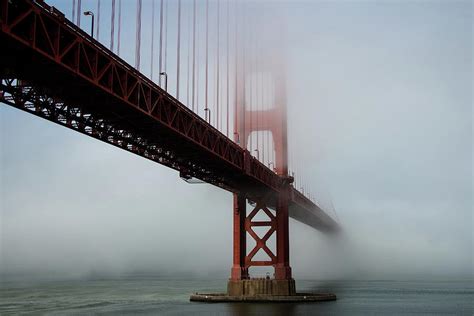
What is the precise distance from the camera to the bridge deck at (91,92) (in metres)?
18.7

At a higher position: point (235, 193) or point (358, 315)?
point (235, 193)

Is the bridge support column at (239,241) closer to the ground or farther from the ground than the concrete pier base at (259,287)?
farther from the ground

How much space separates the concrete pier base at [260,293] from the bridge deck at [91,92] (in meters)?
11.6

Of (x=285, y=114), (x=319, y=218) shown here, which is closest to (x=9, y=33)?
(x=285, y=114)

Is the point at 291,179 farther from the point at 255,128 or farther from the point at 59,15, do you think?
the point at 59,15

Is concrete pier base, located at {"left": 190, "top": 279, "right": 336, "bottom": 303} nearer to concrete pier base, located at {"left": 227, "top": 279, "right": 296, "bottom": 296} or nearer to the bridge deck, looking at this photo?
concrete pier base, located at {"left": 227, "top": 279, "right": 296, "bottom": 296}

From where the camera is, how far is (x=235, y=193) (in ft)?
157

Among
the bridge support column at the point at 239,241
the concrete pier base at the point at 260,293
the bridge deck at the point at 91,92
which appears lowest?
the concrete pier base at the point at 260,293

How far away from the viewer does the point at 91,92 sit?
891 inches

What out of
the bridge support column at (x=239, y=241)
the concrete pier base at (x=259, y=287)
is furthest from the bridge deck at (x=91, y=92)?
the concrete pier base at (x=259, y=287)

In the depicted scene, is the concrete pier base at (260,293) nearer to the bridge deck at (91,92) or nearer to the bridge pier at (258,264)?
the bridge pier at (258,264)

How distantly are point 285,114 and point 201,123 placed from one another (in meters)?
21.7

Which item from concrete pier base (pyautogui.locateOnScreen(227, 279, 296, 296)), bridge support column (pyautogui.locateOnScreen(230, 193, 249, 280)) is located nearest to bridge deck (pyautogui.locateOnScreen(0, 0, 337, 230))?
bridge support column (pyautogui.locateOnScreen(230, 193, 249, 280))

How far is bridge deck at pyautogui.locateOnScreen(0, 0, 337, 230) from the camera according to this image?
18703mm
